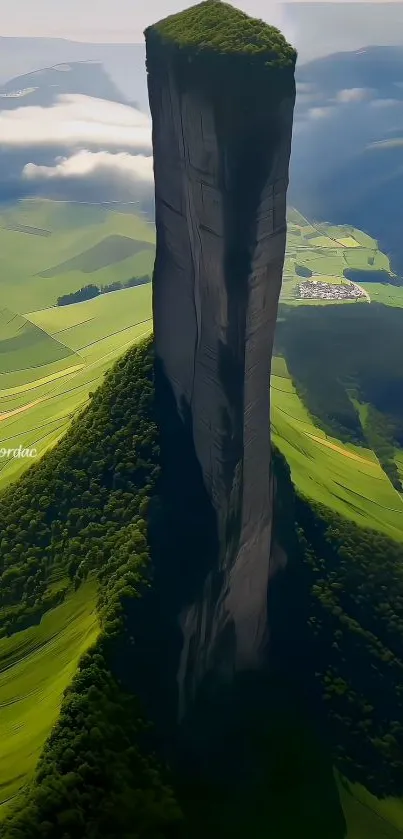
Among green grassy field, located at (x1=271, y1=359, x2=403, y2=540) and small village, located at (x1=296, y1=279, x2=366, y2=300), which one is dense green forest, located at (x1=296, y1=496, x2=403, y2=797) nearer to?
green grassy field, located at (x1=271, y1=359, x2=403, y2=540)

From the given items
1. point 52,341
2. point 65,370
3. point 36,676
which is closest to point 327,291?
point 52,341

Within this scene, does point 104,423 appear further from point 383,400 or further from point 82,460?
point 383,400

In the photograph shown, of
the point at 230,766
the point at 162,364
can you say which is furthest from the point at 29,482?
the point at 230,766

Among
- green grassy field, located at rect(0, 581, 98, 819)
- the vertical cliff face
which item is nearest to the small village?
the vertical cliff face

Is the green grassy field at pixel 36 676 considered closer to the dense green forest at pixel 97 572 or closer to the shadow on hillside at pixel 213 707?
the dense green forest at pixel 97 572

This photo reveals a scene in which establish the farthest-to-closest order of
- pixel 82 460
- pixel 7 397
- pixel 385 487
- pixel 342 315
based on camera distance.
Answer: pixel 342 315 < pixel 7 397 < pixel 385 487 < pixel 82 460

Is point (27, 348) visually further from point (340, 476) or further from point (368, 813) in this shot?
point (368, 813)
